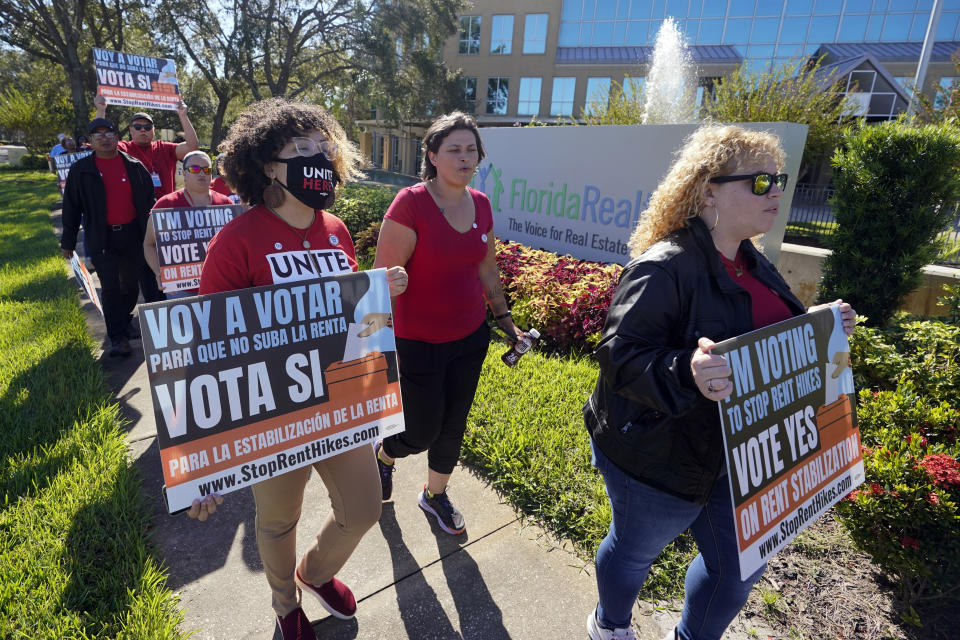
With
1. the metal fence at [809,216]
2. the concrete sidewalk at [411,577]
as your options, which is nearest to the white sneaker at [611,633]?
the concrete sidewalk at [411,577]

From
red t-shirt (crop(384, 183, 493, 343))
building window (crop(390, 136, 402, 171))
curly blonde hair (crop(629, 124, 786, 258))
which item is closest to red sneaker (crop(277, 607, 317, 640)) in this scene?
red t-shirt (crop(384, 183, 493, 343))

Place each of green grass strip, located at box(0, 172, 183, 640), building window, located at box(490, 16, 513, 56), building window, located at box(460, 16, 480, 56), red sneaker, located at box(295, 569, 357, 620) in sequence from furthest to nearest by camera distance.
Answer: building window, located at box(460, 16, 480, 56) → building window, located at box(490, 16, 513, 56) → red sneaker, located at box(295, 569, 357, 620) → green grass strip, located at box(0, 172, 183, 640)

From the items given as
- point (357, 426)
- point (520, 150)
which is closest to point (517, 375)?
point (357, 426)

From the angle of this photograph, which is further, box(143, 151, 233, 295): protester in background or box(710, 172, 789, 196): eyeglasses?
box(143, 151, 233, 295): protester in background

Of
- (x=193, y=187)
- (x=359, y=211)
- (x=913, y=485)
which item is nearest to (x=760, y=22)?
(x=359, y=211)

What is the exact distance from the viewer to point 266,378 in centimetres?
187

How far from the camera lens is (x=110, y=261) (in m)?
4.70

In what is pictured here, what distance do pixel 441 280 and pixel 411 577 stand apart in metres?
1.51

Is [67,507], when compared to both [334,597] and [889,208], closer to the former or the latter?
[334,597]

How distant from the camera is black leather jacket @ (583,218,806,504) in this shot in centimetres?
162

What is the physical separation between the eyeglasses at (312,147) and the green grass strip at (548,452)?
7.32 ft

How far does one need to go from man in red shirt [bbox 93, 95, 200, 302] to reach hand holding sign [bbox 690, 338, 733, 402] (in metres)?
5.23

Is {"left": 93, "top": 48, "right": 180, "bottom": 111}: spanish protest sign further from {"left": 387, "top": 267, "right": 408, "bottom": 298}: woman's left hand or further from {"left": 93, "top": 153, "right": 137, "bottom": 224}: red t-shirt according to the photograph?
{"left": 387, "top": 267, "right": 408, "bottom": 298}: woman's left hand

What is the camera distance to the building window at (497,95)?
3881 cm
